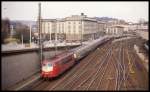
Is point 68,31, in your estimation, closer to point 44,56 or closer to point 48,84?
point 44,56

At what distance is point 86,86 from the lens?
72.4 ft

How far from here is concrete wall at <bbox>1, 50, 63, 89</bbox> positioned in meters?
20.4

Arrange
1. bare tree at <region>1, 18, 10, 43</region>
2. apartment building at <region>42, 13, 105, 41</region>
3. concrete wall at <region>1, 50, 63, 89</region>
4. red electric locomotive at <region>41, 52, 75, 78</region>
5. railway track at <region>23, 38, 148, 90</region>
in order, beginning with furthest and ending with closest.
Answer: apartment building at <region>42, 13, 105, 41</region>, red electric locomotive at <region>41, 52, 75, 78</region>, bare tree at <region>1, 18, 10, 43</region>, railway track at <region>23, 38, 148, 90</region>, concrete wall at <region>1, 50, 63, 89</region>

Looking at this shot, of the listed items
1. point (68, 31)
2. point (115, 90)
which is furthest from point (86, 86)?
point (68, 31)

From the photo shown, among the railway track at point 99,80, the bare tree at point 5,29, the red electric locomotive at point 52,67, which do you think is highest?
the bare tree at point 5,29

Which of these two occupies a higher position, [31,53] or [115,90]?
[31,53]

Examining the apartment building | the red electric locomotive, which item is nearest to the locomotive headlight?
the red electric locomotive

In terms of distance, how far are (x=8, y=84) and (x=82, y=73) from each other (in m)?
9.71

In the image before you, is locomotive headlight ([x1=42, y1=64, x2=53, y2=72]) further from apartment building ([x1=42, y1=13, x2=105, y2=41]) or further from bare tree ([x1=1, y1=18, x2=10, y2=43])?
apartment building ([x1=42, y1=13, x2=105, y2=41])

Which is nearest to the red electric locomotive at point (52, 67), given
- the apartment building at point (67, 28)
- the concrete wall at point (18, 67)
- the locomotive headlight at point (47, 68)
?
the locomotive headlight at point (47, 68)

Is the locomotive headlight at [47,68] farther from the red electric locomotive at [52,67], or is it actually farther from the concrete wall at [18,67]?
the concrete wall at [18,67]

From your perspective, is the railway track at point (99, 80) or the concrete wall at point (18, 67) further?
the railway track at point (99, 80)

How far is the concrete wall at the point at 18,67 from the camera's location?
20.4 metres

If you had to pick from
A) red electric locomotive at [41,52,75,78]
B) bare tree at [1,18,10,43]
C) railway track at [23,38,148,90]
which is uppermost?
bare tree at [1,18,10,43]
